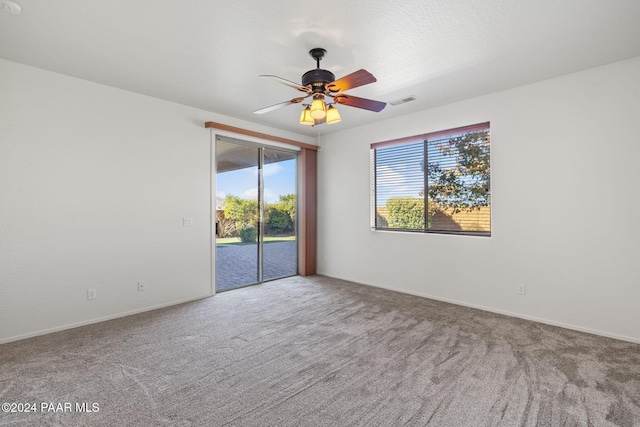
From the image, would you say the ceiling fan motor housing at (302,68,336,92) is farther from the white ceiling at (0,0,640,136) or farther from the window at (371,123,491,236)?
the window at (371,123,491,236)

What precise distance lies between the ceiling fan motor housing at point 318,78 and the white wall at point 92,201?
2279 millimetres

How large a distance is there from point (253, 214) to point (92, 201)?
214cm

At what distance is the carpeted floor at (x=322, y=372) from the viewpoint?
1.86 m

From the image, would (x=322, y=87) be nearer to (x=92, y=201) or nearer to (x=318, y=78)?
(x=318, y=78)

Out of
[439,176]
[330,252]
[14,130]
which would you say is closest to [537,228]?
[439,176]

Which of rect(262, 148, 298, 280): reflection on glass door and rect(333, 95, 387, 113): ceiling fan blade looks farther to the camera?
rect(262, 148, 298, 280): reflection on glass door

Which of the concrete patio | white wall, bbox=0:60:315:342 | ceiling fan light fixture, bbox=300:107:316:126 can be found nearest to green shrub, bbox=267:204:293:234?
the concrete patio

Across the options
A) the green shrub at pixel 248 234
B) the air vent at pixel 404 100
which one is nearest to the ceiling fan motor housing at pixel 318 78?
the air vent at pixel 404 100

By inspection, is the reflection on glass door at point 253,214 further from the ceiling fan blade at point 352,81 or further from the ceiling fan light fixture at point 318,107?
the ceiling fan blade at point 352,81

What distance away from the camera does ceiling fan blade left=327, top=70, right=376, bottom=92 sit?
226cm

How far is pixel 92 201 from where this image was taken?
11.0 feet

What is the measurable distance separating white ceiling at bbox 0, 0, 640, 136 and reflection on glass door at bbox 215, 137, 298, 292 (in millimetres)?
1456

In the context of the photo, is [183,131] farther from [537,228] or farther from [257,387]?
[537,228]

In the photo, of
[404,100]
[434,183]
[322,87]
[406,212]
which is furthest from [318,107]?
[406,212]
